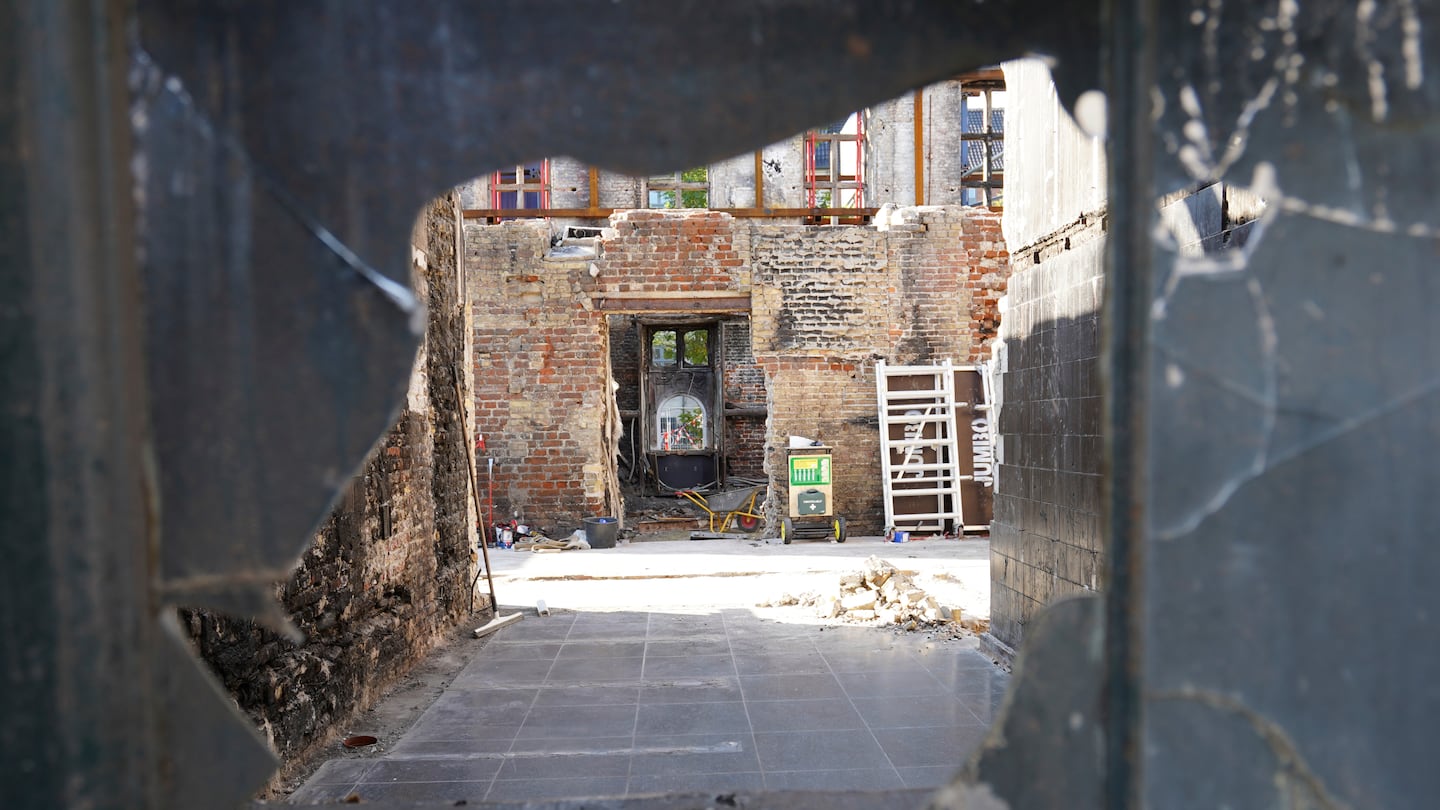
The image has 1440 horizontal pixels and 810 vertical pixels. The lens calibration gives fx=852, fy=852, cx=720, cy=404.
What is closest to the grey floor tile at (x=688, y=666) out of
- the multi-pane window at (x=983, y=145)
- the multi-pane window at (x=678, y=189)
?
the multi-pane window at (x=983, y=145)

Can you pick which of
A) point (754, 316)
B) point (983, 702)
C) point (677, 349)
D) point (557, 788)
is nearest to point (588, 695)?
point (557, 788)

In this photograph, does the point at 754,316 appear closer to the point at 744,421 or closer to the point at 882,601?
the point at 882,601

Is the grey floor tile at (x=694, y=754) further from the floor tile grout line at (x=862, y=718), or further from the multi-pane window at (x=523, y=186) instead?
the multi-pane window at (x=523, y=186)

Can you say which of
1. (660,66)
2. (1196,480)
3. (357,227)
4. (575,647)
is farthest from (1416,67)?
(575,647)

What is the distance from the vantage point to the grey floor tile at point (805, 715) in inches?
152

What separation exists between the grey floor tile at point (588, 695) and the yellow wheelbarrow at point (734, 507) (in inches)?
290

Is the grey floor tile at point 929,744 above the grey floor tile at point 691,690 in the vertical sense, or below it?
above

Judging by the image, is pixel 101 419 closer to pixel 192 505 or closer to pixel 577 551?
pixel 192 505

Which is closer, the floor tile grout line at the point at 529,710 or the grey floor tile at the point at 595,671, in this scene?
the floor tile grout line at the point at 529,710

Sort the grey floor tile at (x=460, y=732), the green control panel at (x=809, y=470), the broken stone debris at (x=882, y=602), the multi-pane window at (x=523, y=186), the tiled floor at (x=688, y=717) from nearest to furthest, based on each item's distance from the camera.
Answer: the tiled floor at (x=688, y=717) → the grey floor tile at (x=460, y=732) → the broken stone debris at (x=882, y=602) → the green control panel at (x=809, y=470) → the multi-pane window at (x=523, y=186)

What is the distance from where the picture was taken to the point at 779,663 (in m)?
4.96

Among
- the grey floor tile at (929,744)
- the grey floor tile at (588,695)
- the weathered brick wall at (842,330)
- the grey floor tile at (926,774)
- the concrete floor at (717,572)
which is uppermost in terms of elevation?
the weathered brick wall at (842,330)

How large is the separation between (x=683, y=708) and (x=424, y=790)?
1.33 m

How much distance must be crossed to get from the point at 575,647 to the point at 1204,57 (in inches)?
197
